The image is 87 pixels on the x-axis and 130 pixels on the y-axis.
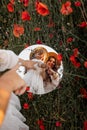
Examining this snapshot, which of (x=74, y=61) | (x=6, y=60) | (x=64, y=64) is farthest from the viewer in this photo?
(x=64, y=64)

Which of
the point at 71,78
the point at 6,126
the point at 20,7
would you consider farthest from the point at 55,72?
the point at 6,126

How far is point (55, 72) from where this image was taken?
137 cm

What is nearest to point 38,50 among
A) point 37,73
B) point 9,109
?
point 37,73

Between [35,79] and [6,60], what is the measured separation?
51cm

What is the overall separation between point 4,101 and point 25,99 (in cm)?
105

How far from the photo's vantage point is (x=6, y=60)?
0.85 m

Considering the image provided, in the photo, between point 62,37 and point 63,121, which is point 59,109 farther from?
point 62,37

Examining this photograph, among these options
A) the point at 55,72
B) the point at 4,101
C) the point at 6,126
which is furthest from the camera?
the point at 55,72

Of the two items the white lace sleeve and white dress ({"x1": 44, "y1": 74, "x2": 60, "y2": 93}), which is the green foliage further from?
the white lace sleeve

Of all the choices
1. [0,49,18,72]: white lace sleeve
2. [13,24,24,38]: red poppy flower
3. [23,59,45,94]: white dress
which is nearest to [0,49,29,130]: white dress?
[0,49,18,72]: white lace sleeve

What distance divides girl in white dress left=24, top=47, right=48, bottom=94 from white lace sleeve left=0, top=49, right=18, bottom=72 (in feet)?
1.31

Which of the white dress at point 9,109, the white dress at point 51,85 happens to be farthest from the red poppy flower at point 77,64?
the white dress at point 9,109

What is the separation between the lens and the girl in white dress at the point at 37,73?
130cm

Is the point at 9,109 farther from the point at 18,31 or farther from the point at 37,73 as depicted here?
the point at 18,31
